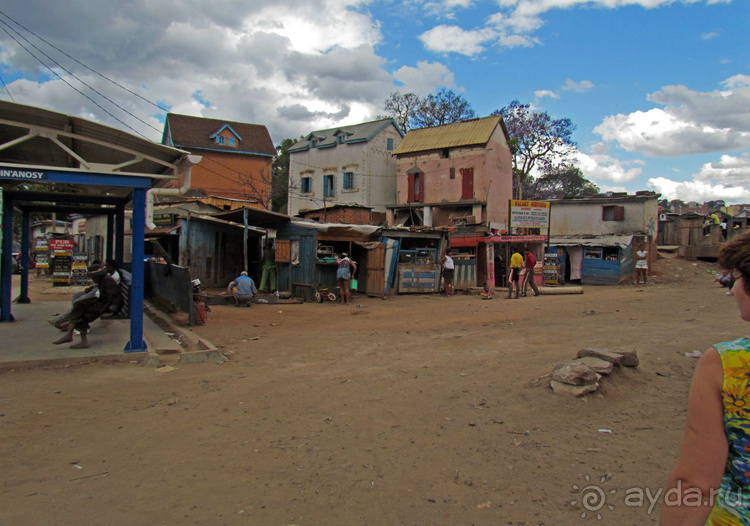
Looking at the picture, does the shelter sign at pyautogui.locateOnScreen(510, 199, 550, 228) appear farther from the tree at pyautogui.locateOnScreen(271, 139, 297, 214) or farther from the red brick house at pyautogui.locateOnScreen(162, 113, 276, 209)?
the tree at pyautogui.locateOnScreen(271, 139, 297, 214)

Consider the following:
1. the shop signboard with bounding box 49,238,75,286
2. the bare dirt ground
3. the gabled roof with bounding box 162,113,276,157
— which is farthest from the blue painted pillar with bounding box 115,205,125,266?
the gabled roof with bounding box 162,113,276,157

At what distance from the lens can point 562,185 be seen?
49.2 m

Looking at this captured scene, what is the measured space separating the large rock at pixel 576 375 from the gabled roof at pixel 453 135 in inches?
1002

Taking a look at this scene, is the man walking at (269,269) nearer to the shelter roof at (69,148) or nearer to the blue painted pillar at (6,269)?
the blue painted pillar at (6,269)

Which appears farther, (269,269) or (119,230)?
(269,269)

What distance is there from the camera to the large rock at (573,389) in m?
5.00

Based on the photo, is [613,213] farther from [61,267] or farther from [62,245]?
[62,245]

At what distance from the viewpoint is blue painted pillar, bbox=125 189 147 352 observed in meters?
7.12

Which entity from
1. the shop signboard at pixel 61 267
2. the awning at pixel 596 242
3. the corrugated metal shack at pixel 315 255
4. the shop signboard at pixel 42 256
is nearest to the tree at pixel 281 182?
the shop signboard at pixel 42 256

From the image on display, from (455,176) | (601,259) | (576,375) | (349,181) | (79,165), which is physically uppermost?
(349,181)

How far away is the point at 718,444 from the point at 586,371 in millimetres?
3908

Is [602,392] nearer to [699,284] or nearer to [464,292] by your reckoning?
[464,292]

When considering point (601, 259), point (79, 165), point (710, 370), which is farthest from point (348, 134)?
point (710, 370)

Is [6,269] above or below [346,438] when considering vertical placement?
above
